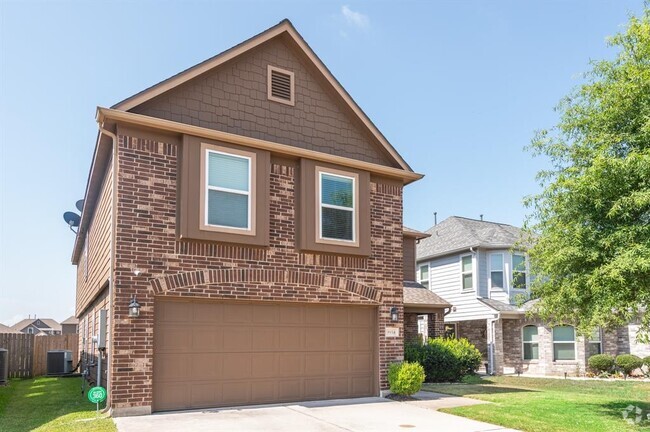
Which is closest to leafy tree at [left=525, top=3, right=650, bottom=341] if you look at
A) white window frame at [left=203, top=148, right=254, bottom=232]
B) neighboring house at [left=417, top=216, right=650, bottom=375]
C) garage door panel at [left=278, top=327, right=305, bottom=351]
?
garage door panel at [left=278, top=327, right=305, bottom=351]

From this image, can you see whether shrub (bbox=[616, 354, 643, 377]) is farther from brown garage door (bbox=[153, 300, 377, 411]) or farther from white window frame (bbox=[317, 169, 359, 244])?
white window frame (bbox=[317, 169, 359, 244])

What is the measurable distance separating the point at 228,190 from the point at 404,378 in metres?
5.46

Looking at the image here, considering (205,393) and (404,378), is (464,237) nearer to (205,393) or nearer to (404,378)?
(404,378)

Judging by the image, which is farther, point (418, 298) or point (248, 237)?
point (418, 298)

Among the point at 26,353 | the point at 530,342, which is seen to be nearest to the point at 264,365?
the point at 26,353

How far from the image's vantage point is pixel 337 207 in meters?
12.5

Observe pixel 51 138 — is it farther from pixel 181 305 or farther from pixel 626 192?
pixel 626 192

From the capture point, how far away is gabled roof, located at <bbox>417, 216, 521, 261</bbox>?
23312 millimetres

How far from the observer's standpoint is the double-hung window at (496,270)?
2325 centimetres

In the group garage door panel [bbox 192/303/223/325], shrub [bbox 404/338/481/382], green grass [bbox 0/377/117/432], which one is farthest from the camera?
shrub [bbox 404/338/481/382]

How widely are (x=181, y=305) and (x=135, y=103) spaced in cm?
375

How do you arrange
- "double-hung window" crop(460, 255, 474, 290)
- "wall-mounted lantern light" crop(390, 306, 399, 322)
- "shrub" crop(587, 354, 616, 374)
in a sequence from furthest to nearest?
1. "double-hung window" crop(460, 255, 474, 290)
2. "shrub" crop(587, 354, 616, 374)
3. "wall-mounted lantern light" crop(390, 306, 399, 322)

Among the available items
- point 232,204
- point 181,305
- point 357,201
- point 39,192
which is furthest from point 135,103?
point 39,192

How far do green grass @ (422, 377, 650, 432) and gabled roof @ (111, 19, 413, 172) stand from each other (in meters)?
5.75
